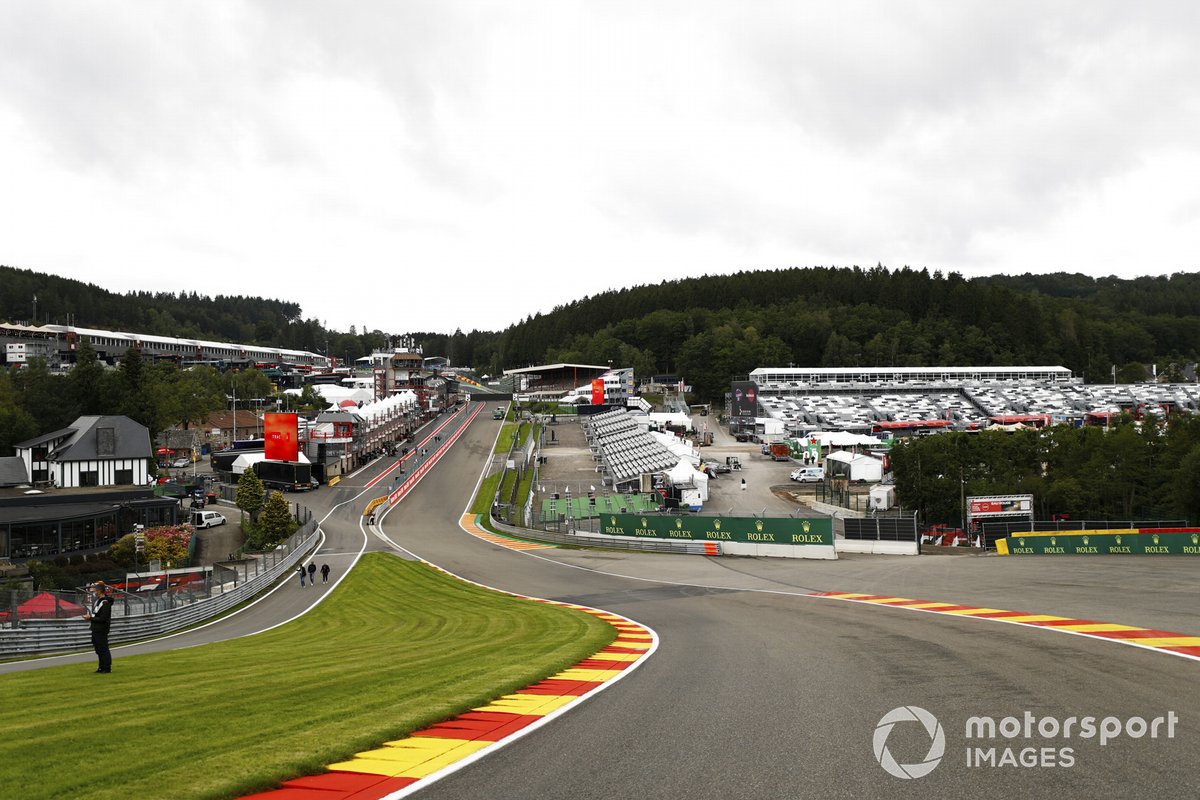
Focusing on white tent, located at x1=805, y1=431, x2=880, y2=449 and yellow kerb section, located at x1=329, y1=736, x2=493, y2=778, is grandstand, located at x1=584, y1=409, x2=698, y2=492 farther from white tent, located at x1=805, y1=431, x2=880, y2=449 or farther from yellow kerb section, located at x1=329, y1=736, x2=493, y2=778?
yellow kerb section, located at x1=329, y1=736, x2=493, y2=778

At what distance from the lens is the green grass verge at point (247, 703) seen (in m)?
6.70

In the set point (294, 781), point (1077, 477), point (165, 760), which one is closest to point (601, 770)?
point (294, 781)

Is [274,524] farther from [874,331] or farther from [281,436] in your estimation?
[874,331]

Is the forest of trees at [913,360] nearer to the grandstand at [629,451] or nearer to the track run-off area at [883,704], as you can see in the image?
the grandstand at [629,451]

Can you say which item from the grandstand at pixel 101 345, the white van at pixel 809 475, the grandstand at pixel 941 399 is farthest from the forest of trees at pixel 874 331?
the white van at pixel 809 475

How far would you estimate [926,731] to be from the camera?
7758 millimetres

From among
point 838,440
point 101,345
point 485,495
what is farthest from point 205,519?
point 101,345

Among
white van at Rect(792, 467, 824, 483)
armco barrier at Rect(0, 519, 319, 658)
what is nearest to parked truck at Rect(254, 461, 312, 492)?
armco barrier at Rect(0, 519, 319, 658)

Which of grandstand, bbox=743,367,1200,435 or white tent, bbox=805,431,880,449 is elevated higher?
grandstand, bbox=743,367,1200,435

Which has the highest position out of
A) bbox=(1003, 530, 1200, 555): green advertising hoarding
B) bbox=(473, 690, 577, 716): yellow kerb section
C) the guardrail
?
bbox=(473, 690, 577, 716): yellow kerb section

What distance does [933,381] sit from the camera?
421 ft

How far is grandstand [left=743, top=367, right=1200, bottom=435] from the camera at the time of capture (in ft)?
333

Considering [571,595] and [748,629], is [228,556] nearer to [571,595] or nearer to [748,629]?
[571,595]

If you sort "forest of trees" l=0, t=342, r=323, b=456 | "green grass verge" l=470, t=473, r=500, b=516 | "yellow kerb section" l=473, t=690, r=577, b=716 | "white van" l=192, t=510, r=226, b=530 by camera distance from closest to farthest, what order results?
"yellow kerb section" l=473, t=690, r=577, b=716
"white van" l=192, t=510, r=226, b=530
"green grass verge" l=470, t=473, r=500, b=516
"forest of trees" l=0, t=342, r=323, b=456
